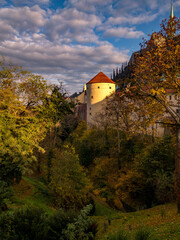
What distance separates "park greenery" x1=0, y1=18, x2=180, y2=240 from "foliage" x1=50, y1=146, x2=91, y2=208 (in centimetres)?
8

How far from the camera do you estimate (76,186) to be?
625 inches

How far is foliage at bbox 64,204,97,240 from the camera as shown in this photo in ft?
18.1

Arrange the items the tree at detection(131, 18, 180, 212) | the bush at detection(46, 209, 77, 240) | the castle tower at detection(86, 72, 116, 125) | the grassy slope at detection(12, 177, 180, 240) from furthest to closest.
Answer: the castle tower at detection(86, 72, 116, 125)
the grassy slope at detection(12, 177, 180, 240)
the tree at detection(131, 18, 180, 212)
the bush at detection(46, 209, 77, 240)

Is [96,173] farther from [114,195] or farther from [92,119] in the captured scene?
[92,119]

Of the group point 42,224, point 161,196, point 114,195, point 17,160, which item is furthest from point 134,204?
point 42,224

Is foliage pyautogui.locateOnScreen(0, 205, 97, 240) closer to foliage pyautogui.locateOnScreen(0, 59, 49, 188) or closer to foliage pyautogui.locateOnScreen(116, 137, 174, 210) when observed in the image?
foliage pyautogui.locateOnScreen(0, 59, 49, 188)

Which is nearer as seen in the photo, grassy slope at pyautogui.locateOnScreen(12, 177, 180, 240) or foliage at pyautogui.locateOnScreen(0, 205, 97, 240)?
foliage at pyautogui.locateOnScreen(0, 205, 97, 240)

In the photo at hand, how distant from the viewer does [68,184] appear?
15.4 meters

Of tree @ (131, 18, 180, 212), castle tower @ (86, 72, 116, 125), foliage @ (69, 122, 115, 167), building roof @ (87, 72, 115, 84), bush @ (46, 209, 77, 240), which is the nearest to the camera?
bush @ (46, 209, 77, 240)

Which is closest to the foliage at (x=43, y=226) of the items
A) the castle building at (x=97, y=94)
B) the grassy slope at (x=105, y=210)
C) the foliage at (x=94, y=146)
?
the grassy slope at (x=105, y=210)

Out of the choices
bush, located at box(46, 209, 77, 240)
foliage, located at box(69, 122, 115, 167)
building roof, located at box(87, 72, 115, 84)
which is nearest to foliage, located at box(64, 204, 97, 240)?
bush, located at box(46, 209, 77, 240)

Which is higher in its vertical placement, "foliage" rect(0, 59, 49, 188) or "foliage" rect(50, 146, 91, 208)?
"foliage" rect(0, 59, 49, 188)

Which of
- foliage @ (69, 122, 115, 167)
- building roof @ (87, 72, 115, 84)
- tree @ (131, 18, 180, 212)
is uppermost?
building roof @ (87, 72, 115, 84)

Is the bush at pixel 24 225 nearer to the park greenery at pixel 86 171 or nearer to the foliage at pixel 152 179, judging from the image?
the park greenery at pixel 86 171
